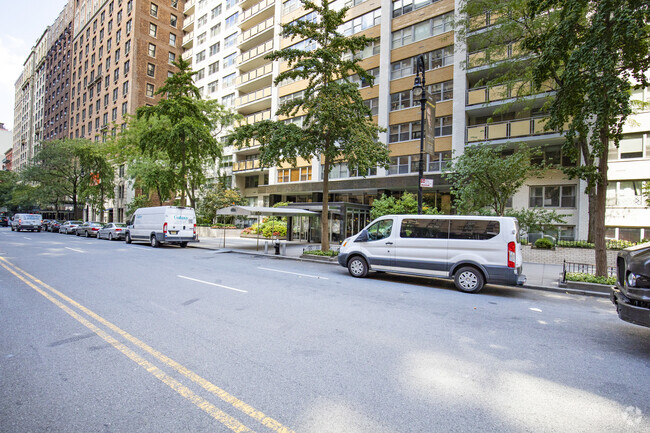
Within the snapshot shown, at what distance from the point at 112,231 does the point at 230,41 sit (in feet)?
94.7

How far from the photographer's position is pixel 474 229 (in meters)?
8.97

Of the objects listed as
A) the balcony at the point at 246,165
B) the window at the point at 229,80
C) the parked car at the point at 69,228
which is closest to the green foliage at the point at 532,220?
the balcony at the point at 246,165

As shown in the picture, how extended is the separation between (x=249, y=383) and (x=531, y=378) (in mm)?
3073

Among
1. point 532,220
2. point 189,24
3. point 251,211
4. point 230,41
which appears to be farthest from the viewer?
point 189,24

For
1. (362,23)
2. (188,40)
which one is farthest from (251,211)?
(188,40)

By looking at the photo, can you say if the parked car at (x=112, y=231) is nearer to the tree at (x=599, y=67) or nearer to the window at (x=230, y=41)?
the tree at (x=599, y=67)

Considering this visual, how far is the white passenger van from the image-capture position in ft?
28.1

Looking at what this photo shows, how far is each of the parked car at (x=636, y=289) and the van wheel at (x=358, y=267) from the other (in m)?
6.63

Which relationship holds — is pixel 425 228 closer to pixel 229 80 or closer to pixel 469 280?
pixel 469 280

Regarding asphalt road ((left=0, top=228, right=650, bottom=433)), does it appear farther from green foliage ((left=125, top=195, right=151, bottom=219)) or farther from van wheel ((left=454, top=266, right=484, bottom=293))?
green foliage ((left=125, top=195, right=151, bottom=219))

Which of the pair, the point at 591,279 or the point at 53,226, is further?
the point at 53,226

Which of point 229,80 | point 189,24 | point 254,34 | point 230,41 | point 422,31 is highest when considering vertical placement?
point 189,24

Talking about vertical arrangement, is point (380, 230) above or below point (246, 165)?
below

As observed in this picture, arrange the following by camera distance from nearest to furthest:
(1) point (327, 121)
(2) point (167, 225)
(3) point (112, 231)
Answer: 1. (1) point (327, 121)
2. (2) point (167, 225)
3. (3) point (112, 231)
